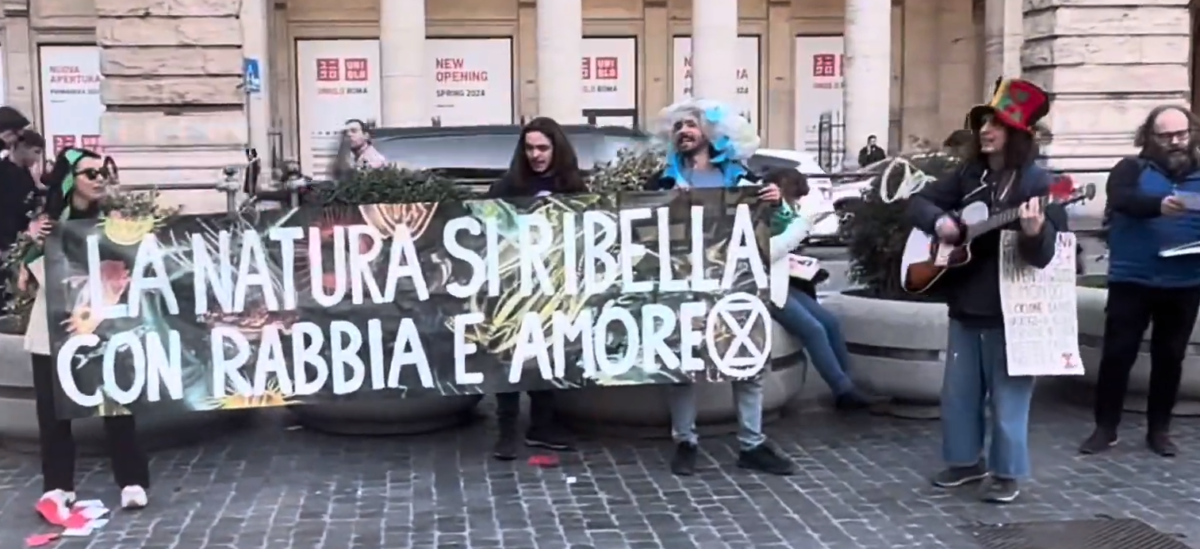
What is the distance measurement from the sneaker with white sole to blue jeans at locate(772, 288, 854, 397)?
3.77 meters

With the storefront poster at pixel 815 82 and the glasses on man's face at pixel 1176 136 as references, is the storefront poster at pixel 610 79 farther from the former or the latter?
the glasses on man's face at pixel 1176 136

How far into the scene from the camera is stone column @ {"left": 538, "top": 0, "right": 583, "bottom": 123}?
24.5m

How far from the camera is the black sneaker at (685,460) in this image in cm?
665

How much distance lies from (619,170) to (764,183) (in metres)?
0.92

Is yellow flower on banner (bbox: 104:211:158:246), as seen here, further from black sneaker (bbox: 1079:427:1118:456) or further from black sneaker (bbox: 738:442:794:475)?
black sneaker (bbox: 1079:427:1118:456)

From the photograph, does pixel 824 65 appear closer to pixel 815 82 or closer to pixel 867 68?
pixel 815 82

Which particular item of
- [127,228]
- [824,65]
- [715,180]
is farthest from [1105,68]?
[127,228]

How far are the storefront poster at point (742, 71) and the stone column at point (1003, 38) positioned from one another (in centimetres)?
542

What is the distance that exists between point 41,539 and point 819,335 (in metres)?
4.14

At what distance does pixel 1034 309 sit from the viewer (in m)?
5.98

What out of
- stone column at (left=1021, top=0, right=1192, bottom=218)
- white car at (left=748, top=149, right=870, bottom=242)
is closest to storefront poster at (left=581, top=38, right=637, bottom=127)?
white car at (left=748, top=149, right=870, bottom=242)

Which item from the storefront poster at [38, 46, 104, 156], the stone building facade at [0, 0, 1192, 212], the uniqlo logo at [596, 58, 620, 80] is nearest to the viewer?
the stone building facade at [0, 0, 1192, 212]

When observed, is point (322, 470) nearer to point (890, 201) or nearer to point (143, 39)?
point (890, 201)

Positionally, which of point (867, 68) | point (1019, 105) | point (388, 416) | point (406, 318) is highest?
point (867, 68)
